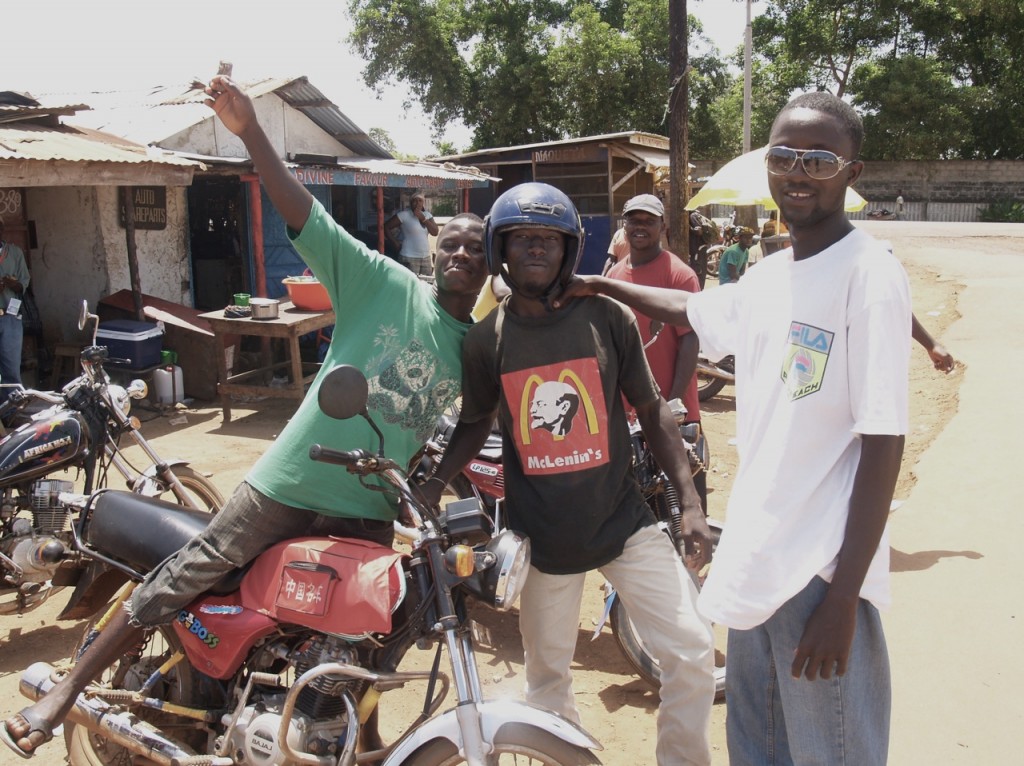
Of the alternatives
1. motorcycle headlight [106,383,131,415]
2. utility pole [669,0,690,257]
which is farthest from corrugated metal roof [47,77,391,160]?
motorcycle headlight [106,383,131,415]

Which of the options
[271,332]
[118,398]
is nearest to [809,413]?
[118,398]

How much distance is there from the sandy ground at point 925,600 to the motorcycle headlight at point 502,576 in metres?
1.30

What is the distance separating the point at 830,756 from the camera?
71.8 inches

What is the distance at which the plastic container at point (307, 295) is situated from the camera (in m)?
8.48

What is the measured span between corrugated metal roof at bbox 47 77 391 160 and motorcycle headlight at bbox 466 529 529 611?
7.83 m

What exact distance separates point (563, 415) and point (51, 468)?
2707mm

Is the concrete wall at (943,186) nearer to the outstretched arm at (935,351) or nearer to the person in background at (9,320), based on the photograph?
the person in background at (9,320)

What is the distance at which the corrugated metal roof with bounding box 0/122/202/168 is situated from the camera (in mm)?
6883

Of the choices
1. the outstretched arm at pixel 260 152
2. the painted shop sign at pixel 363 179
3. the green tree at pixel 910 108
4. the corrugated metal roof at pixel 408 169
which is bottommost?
the outstretched arm at pixel 260 152

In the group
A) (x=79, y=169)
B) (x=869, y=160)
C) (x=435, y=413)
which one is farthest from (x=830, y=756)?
(x=869, y=160)

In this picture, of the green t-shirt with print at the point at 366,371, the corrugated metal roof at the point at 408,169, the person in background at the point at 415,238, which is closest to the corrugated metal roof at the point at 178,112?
the corrugated metal roof at the point at 408,169

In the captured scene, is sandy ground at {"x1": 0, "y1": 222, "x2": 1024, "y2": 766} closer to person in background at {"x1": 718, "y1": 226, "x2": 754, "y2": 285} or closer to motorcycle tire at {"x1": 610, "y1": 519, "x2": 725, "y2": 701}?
motorcycle tire at {"x1": 610, "y1": 519, "x2": 725, "y2": 701}

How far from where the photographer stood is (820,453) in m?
1.77

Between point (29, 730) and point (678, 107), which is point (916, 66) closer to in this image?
point (678, 107)
